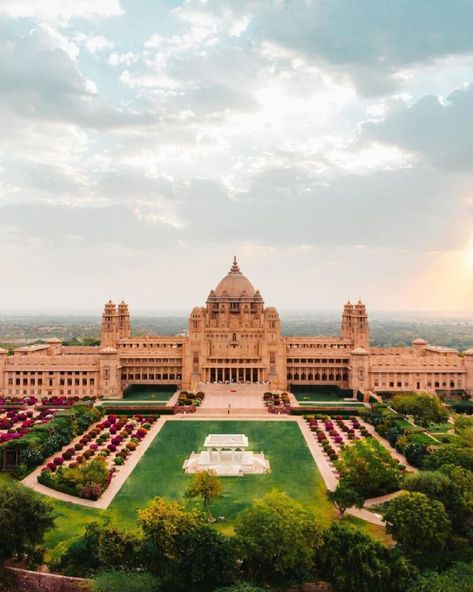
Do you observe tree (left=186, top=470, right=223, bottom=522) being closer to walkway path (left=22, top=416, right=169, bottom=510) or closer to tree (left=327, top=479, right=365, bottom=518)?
walkway path (left=22, top=416, right=169, bottom=510)

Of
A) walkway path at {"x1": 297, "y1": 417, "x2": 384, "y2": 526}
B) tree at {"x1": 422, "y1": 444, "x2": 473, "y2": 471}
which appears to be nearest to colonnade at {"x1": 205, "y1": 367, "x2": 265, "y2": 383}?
walkway path at {"x1": 297, "y1": 417, "x2": 384, "y2": 526}

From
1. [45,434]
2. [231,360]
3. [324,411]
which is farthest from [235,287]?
[45,434]

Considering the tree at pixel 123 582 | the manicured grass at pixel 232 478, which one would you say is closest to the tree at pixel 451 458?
the manicured grass at pixel 232 478

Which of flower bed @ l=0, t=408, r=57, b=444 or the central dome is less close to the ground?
the central dome

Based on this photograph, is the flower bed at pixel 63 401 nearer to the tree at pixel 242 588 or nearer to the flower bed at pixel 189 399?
the flower bed at pixel 189 399

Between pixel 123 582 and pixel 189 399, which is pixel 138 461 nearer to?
pixel 123 582

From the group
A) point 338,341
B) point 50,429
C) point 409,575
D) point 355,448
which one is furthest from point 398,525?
point 338,341

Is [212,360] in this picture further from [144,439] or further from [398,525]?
[398,525]

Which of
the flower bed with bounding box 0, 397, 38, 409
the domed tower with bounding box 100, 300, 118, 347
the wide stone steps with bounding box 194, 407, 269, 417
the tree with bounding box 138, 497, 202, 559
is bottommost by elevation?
the wide stone steps with bounding box 194, 407, 269, 417
